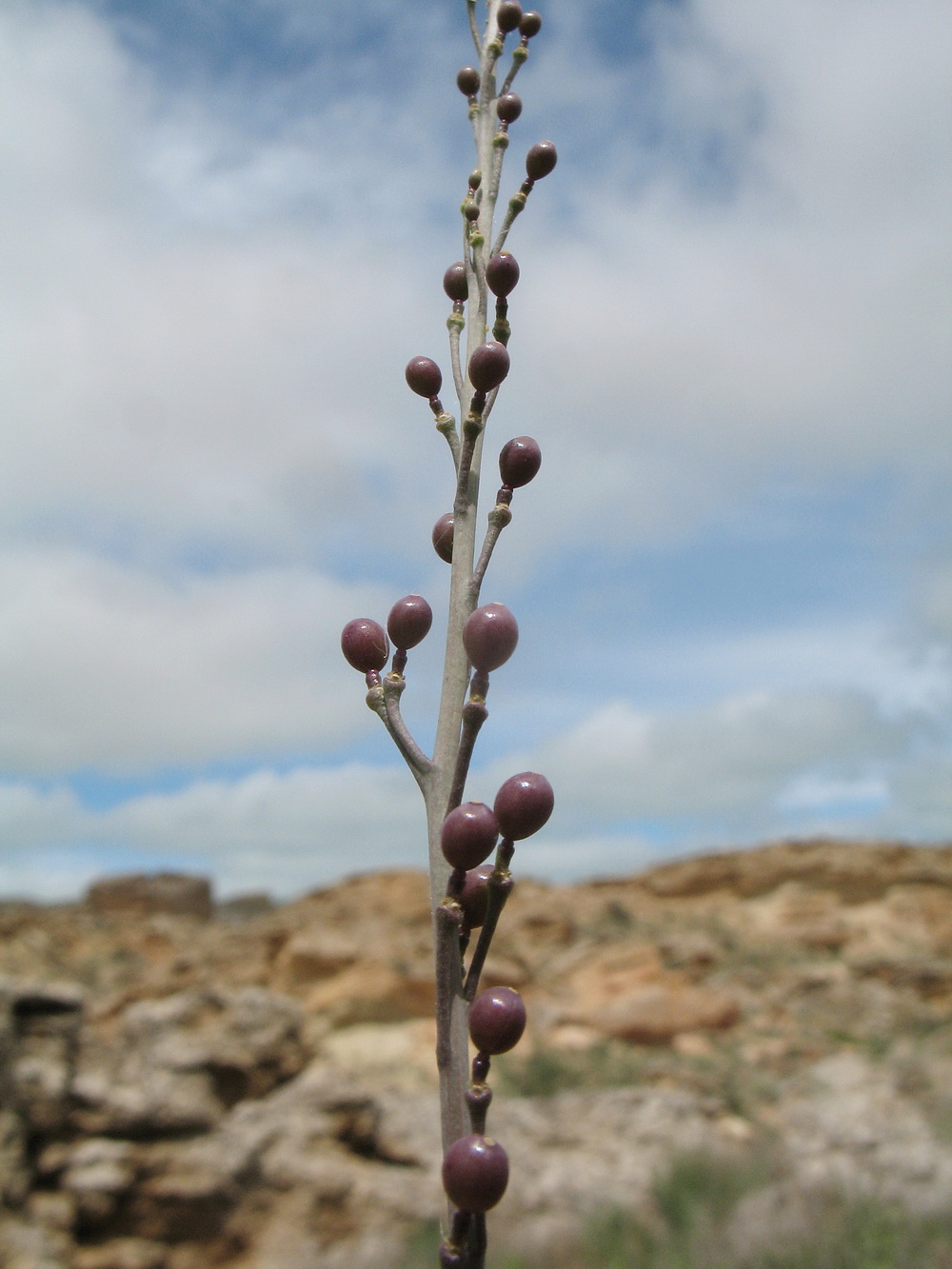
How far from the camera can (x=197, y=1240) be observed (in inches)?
213

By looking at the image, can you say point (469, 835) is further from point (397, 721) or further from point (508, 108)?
point (508, 108)

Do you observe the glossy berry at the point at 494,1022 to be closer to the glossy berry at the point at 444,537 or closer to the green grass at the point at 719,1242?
the glossy berry at the point at 444,537

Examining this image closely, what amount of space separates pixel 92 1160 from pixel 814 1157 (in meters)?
5.08

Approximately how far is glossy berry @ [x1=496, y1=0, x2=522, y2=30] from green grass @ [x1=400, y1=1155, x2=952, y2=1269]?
17.5 feet

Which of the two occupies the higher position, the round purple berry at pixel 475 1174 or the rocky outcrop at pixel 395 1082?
the round purple berry at pixel 475 1174

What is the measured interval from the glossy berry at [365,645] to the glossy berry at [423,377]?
1.14ft

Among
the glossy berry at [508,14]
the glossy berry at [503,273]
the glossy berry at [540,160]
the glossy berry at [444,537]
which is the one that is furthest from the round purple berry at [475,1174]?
the glossy berry at [508,14]

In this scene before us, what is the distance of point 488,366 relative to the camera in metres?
1.25

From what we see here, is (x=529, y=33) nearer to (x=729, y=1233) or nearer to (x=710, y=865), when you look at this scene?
(x=729, y=1233)

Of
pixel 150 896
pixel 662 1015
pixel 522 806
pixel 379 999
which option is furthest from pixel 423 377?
pixel 150 896

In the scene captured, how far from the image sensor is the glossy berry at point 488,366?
1.24 m

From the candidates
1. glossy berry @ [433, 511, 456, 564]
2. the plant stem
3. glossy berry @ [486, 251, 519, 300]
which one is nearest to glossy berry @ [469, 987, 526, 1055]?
the plant stem

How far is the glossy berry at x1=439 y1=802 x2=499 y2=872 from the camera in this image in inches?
40.3

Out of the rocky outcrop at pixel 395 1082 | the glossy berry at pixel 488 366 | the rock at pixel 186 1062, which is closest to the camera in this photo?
the glossy berry at pixel 488 366
